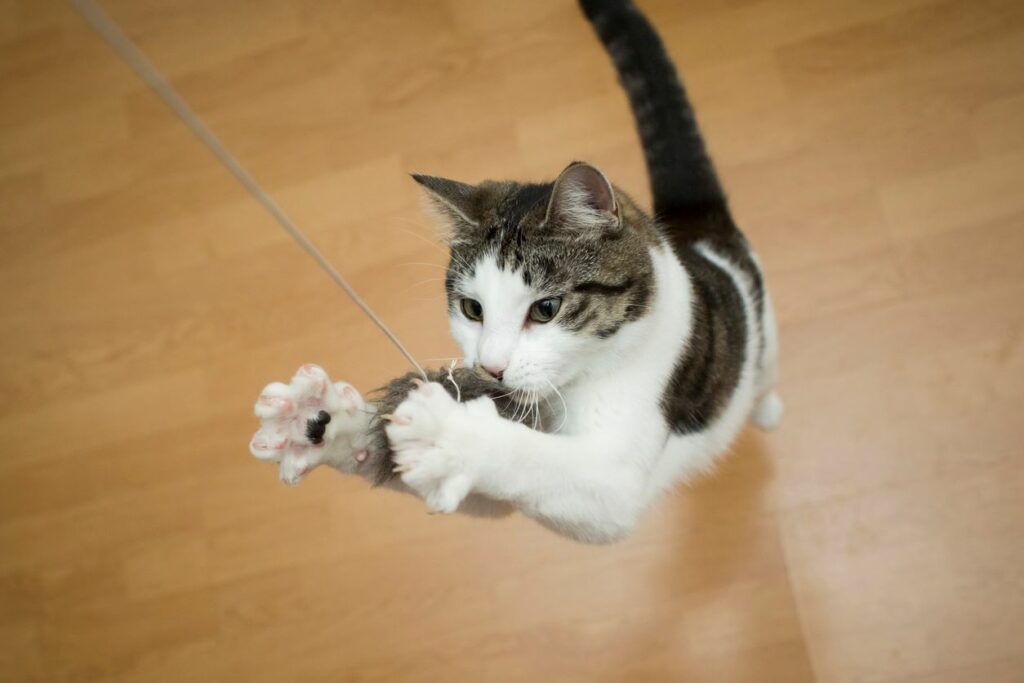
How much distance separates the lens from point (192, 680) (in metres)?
2.00

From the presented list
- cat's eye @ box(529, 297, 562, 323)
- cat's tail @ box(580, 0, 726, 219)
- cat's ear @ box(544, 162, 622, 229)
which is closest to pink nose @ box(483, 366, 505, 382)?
cat's eye @ box(529, 297, 562, 323)

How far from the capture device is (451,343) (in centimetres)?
200

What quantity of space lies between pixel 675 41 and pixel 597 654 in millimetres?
1645

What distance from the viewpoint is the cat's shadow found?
1741 millimetres

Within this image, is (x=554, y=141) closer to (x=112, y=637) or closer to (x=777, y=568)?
(x=777, y=568)

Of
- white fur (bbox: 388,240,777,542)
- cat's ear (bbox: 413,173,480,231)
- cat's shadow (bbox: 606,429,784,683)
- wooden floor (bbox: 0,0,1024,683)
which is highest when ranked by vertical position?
cat's ear (bbox: 413,173,480,231)

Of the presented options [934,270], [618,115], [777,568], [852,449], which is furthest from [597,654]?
[618,115]

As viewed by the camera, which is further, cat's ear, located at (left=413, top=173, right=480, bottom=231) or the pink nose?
cat's ear, located at (left=413, top=173, right=480, bottom=231)

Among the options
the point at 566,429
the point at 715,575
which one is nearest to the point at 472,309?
the point at 566,429

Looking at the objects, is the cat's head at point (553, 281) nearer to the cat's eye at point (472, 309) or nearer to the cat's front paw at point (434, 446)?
the cat's eye at point (472, 309)

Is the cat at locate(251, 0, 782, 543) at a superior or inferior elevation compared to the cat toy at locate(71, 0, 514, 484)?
inferior

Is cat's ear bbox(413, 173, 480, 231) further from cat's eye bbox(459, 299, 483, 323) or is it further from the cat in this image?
cat's eye bbox(459, 299, 483, 323)

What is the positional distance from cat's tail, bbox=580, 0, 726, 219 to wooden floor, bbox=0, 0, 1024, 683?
46 centimetres

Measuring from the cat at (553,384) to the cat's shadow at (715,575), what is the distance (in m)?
0.40
